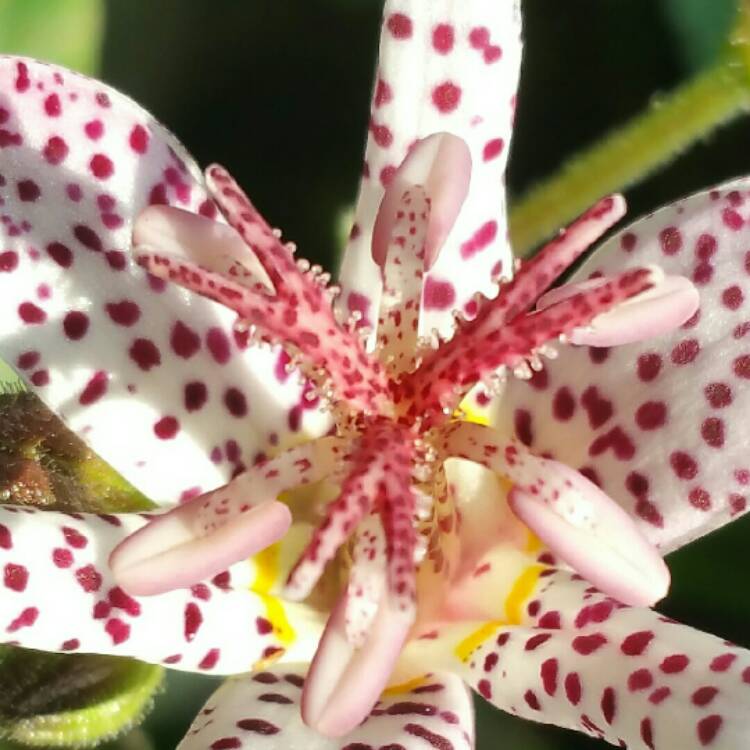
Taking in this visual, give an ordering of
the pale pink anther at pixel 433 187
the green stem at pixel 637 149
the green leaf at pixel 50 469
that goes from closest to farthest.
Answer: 1. the pale pink anther at pixel 433 187
2. the green leaf at pixel 50 469
3. the green stem at pixel 637 149

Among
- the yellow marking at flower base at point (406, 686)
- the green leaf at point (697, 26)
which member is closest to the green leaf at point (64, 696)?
the yellow marking at flower base at point (406, 686)

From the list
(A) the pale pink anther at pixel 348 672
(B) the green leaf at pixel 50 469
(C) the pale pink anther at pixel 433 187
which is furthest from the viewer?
(B) the green leaf at pixel 50 469

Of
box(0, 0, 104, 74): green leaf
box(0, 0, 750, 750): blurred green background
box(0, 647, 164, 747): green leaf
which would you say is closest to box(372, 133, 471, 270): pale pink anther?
box(0, 647, 164, 747): green leaf

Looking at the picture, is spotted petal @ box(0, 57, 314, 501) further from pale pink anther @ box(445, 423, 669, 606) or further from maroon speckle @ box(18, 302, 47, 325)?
pale pink anther @ box(445, 423, 669, 606)

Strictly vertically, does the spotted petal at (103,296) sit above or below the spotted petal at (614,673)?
above

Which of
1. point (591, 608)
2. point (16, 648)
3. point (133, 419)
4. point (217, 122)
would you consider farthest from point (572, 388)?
point (217, 122)

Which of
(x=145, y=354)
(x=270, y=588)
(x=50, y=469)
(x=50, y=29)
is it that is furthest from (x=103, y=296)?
(x=50, y=29)

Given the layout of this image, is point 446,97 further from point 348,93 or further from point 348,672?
point 348,93

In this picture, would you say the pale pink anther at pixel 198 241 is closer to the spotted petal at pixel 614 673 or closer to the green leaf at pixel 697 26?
the spotted petal at pixel 614 673
